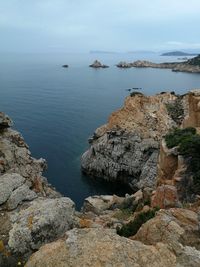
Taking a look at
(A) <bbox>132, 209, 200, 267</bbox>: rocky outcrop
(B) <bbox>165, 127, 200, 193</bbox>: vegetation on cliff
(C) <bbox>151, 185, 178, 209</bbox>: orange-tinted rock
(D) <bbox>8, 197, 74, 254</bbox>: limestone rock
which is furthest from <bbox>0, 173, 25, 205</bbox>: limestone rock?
(B) <bbox>165, 127, 200, 193</bbox>: vegetation on cliff

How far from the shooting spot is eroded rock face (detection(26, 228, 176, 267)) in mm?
11242

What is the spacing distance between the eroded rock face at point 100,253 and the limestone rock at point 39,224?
68.1 inches

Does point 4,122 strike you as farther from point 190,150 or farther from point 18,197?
point 190,150

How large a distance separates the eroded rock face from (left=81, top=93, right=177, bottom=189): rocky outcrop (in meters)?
55.7

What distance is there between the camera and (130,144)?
7531 cm

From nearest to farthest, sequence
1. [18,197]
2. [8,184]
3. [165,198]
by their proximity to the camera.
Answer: [18,197]
[8,184]
[165,198]

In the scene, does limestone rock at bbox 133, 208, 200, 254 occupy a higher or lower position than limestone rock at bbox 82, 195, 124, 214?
higher

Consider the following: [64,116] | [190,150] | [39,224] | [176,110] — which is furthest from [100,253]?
[64,116]

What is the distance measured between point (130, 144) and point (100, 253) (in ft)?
210

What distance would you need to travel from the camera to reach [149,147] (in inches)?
2891

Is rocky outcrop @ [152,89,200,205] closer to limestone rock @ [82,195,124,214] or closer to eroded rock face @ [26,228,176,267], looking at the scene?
limestone rock @ [82,195,124,214]

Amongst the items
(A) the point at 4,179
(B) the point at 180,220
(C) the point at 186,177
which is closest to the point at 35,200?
(A) the point at 4,179

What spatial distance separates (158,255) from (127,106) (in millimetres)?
70335

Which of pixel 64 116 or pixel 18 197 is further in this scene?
pixel 64 116
